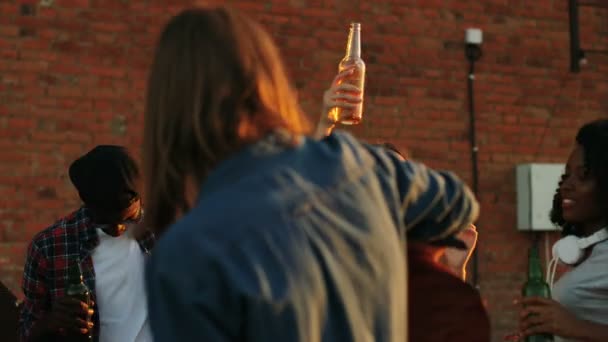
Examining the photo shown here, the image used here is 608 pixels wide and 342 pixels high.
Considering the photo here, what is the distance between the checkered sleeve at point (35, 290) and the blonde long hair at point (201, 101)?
2.25 meters

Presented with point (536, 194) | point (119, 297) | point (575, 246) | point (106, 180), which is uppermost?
point (106, 180)

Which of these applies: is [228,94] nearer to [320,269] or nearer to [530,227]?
[320,269]

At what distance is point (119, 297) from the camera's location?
3.78 metres

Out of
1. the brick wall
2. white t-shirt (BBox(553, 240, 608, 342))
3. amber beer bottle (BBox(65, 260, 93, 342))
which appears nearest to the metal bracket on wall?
the brick wall

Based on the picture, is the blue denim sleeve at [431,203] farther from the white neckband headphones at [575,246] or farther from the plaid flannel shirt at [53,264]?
the plaid flannel shirt at [53,264]

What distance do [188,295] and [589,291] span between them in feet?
6.51

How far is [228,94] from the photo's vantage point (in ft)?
5.31

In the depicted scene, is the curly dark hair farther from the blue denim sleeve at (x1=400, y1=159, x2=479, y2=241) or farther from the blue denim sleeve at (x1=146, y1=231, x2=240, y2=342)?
the blue denim sleeve at (x1=146, y1=231, x2=240, y2=342)

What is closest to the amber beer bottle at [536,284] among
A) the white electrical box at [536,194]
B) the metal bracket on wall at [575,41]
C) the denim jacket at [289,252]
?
the denim jacket at [289,252]

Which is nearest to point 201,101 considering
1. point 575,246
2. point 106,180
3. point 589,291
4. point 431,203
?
point 431,203

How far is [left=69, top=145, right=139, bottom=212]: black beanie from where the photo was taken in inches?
148

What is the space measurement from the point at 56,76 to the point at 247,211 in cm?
610

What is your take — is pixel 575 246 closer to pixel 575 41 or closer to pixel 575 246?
pixel 575 246

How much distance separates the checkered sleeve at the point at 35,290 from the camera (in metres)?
3.80
